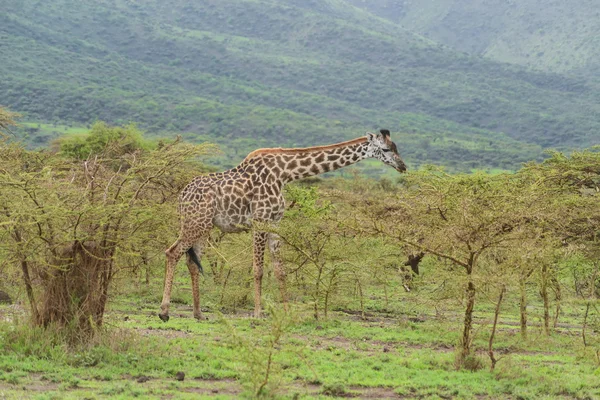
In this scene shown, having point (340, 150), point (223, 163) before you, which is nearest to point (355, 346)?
point (340, 150)

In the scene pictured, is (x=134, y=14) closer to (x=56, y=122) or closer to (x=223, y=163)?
(x=56, y=122)

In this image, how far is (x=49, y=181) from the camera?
10.6m

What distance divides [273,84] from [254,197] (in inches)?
5909

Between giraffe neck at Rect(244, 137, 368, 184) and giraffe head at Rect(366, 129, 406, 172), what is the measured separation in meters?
0.16

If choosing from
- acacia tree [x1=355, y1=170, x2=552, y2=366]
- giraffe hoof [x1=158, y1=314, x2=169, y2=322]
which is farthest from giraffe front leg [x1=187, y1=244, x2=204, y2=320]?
acacia tree [x1=355, y1=170, x2=552, y2=366]

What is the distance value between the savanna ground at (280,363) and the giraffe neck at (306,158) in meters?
2.54

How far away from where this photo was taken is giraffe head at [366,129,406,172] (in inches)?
595

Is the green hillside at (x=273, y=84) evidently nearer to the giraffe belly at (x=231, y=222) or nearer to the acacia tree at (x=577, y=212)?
the acacia tree at (x=577, y=212)

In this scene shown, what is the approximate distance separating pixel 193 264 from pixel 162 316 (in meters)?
1.11

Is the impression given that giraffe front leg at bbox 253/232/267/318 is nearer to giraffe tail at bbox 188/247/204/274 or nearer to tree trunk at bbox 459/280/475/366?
giraffe tail at bbox 188/247/204/274

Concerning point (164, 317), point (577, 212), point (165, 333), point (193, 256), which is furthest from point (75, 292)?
point (577, 212)

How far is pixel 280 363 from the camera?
10516 millimetres

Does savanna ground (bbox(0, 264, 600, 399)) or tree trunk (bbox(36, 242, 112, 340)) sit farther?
tree trunk (bbox(36, 242, 112, 340))

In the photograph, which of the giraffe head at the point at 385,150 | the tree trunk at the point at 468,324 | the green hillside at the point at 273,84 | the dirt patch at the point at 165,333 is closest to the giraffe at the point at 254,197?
the giraffe head at the point at 385,150
